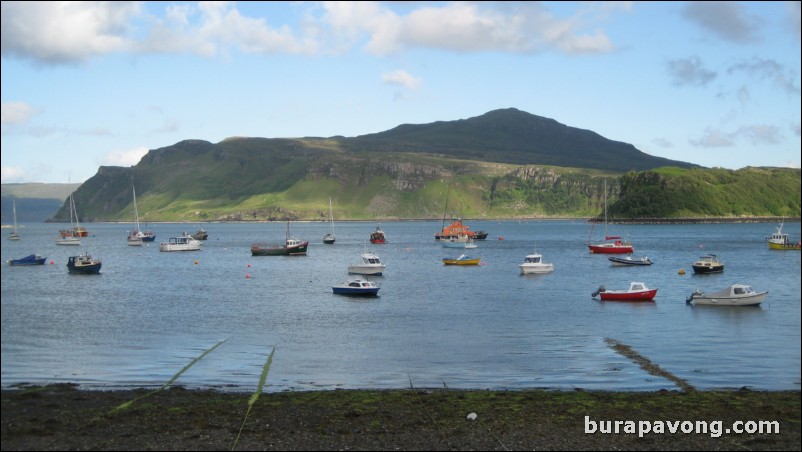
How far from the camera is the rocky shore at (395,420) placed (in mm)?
21719

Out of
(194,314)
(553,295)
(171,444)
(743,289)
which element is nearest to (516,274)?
(553,295)

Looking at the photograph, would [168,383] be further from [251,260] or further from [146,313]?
[251,260]

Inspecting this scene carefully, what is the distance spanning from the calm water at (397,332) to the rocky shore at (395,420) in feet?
8.83

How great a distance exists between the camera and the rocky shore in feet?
71.3

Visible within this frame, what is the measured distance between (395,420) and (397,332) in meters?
24.9

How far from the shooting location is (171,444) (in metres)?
21.4

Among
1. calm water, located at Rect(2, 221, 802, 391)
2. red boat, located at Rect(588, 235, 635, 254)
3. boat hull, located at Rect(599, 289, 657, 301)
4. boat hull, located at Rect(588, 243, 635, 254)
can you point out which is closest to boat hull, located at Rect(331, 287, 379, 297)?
calm water, located at Rect(2, 221, 802, 391)

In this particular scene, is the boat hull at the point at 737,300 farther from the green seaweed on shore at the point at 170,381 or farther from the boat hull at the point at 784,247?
the boat hull at the point at 784,247

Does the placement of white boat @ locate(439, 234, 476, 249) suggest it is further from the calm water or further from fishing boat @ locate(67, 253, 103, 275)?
fishing boat @ locate(67, 253, 103, 275)

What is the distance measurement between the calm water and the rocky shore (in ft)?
8.83

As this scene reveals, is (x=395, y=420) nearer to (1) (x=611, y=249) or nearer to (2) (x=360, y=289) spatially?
(2) (x=360, y=289)

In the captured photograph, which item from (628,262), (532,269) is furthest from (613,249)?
(532,269)

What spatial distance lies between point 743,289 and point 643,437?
1645 inches

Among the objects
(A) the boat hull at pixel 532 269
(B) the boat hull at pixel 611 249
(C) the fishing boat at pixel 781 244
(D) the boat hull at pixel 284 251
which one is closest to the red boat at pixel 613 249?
(B) the boat hull at pixel 611 249
